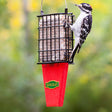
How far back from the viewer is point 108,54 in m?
12.8

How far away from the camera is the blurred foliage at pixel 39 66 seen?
1232 centimetres

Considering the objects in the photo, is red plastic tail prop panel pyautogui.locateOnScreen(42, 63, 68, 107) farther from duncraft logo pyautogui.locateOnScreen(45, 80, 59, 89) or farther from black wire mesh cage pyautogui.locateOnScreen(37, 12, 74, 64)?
black wire mesh cage pyautogui.locateOnScreen(37, 12, 74, 64)

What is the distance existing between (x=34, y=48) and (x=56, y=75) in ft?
23.7

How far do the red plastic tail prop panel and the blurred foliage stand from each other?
184 inches

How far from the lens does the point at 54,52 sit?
22.1 ft

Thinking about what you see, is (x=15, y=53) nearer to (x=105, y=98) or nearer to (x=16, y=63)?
→ (x=16, y=63)

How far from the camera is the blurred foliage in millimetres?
12320

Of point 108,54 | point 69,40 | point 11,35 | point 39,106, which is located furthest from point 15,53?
point 69,40

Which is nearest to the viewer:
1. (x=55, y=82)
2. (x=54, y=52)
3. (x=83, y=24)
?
(x=55, y=82)

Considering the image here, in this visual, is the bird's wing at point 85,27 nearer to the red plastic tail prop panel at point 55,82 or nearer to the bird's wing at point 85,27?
the bird's wing at point 85,27

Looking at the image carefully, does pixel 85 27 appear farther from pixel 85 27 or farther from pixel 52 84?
pixel 52 84

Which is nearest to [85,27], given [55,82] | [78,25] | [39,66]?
[78,25]

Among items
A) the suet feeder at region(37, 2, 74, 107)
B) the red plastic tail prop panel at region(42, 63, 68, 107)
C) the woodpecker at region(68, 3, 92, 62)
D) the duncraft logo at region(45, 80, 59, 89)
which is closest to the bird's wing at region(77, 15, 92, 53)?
the woodpecker at region(68, 3, 92, 62)

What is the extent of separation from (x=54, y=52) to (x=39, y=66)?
21.4 ft
